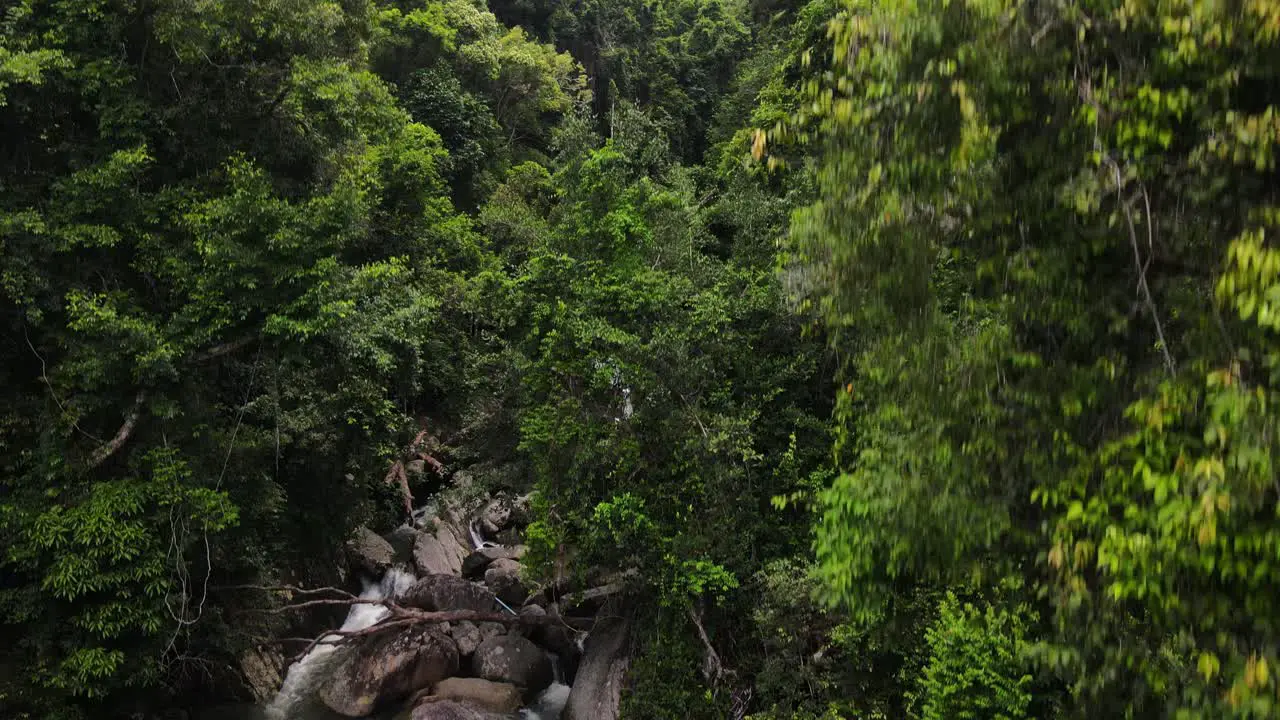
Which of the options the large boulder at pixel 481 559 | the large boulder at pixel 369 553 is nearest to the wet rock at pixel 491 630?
the large boulder at pixel 481 559

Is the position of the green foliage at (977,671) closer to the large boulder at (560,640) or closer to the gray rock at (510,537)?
the large boulder at (560,640)

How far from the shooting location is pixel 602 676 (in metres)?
11.8

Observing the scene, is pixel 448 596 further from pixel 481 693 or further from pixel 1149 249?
pixel 1149 249

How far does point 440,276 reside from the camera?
62.2 ft

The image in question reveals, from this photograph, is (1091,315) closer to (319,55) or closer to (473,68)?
(319,55)

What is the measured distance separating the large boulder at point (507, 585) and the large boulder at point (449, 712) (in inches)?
146

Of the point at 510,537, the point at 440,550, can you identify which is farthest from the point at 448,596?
the point at 510,537

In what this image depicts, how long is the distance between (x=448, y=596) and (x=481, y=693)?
2414 millimetres

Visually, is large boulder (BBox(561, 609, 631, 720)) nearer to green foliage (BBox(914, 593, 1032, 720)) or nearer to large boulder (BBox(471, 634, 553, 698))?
large boulder (BBox(471, 634, 553, 698))

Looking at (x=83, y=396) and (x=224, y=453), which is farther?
(x=224, y=453)

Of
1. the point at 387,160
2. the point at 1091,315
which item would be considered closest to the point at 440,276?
the point at 387,160

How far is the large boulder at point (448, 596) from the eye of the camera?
14.4m

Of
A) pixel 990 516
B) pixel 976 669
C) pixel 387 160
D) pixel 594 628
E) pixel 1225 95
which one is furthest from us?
pixel 387 160

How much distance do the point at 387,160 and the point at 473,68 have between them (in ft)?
38.2
